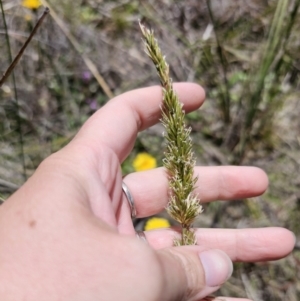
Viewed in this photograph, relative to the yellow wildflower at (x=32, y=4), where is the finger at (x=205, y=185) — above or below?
below

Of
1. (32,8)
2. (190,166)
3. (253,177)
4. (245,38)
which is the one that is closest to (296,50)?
(245,38)

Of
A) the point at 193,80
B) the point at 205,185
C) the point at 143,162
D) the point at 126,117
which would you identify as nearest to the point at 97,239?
the point at 126,117

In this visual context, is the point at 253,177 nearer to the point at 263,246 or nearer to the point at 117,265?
the point at 263,246

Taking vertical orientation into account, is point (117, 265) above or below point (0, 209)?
A: below

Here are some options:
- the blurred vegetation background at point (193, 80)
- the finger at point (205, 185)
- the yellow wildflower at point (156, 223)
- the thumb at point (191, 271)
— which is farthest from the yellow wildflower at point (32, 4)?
the thumb at point (191, 271)

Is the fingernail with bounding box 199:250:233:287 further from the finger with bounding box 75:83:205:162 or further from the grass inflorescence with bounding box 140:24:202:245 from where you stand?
the finger with bounding box 75:83:205:162

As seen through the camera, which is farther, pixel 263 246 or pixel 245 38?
pixel 245 38

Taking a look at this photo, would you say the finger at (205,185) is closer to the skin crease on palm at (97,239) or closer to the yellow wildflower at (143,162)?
the skin crease on palm at (97,239)
